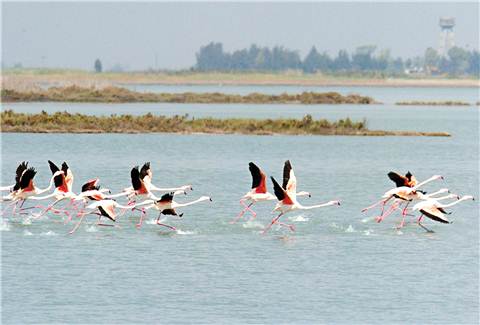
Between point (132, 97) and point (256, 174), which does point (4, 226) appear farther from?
point (132, 97)

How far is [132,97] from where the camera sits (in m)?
74.4

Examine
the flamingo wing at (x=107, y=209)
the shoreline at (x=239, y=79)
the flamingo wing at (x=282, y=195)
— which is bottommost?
the shoreline at (x=239, y=79)

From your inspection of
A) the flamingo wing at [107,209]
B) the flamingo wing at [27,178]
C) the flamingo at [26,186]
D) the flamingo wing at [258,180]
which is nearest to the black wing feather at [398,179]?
the flamingo wing at [258,180]

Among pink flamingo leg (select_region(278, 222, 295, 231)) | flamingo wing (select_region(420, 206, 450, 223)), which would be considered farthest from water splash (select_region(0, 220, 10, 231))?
flamingo wing (select_region(420, 206, 450, 223))

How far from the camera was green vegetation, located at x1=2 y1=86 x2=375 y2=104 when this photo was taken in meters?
67.9

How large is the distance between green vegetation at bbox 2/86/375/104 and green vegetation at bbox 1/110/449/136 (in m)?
22.9

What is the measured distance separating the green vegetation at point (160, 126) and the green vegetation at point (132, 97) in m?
22.9

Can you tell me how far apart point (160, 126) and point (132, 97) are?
3005cm

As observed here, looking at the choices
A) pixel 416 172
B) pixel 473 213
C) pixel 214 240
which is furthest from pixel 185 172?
pixel 214 240

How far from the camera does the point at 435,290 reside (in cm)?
1648

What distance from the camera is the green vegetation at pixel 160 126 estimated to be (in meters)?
43.4

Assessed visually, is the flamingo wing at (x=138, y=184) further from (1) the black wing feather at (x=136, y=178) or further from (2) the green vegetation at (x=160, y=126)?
(2) the green vegetation at (x=160, y=126)

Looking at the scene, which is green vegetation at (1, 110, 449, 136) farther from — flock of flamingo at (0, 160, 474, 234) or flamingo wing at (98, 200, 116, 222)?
flamingo wing at (98, 200, 116, 222)

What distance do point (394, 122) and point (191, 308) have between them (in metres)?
45.4
